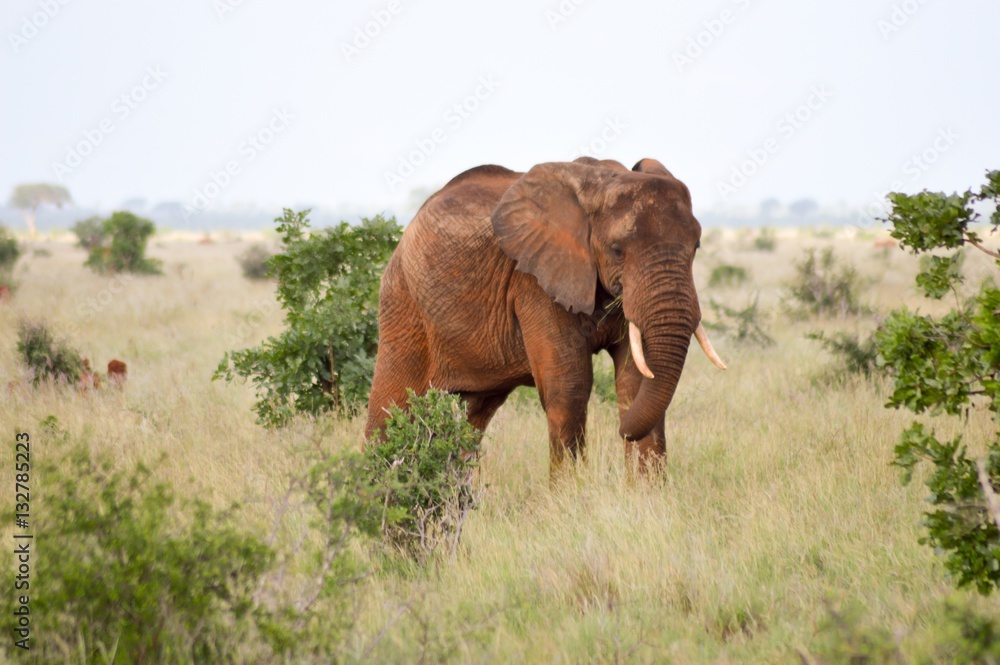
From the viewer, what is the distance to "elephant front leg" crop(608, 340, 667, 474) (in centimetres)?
574

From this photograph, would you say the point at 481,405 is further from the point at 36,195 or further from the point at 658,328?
the point at 36,195

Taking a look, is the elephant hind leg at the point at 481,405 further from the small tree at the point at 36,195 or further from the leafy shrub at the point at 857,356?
the small tree at the point at 36,195

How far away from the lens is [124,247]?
1000 inches

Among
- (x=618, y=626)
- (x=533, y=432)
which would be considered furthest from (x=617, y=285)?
(x=533, y=432)

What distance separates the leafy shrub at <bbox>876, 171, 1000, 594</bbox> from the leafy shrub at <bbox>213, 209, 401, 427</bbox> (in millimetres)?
5355

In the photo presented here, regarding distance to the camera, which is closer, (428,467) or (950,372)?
(950,372)

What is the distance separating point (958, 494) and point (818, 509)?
1.65m

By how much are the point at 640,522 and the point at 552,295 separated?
4.44ft

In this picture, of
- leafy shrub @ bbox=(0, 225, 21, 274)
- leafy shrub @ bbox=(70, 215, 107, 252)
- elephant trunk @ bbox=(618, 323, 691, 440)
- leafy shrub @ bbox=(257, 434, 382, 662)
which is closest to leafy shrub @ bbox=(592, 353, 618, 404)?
elephant trunk @ bbox=(618, 323, 691, 440)

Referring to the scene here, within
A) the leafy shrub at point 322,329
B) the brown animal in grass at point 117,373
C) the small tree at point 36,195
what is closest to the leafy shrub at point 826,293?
the leafy shrub at point 322,329

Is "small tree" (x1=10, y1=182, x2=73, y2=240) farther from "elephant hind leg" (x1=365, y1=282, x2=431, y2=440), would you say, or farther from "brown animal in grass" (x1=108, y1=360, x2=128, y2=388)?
"elephant hind leg" (x1=365, y1=282, x2=431, y2=440)

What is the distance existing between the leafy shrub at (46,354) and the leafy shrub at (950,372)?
345 inches

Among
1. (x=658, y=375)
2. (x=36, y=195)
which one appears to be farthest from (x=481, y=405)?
(x=36, y=195)

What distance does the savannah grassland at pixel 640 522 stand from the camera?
400 cm
